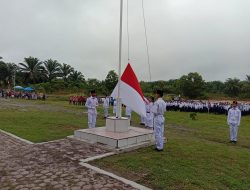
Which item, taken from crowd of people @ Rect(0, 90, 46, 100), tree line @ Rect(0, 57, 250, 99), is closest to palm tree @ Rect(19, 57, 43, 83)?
tree line @ Rect(0, 57, 250, 99)

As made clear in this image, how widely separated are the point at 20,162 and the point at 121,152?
2897mm

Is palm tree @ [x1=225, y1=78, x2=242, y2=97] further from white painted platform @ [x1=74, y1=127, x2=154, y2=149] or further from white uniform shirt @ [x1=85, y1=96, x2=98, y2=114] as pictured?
white painted platform @ [x1=74, y1=127, x2=154, y2=149]

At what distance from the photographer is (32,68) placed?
62688 millimetres

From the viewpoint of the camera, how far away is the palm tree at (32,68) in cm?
6192

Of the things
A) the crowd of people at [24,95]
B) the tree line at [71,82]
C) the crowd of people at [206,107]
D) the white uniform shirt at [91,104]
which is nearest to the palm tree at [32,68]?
the tree line at [71,82]

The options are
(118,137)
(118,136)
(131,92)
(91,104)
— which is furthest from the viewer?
(91,104)

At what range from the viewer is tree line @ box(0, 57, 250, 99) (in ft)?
176

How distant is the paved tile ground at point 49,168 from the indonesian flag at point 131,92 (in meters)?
2.18

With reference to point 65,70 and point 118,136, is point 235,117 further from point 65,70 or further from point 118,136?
point 65,70

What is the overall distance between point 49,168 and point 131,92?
4.64m

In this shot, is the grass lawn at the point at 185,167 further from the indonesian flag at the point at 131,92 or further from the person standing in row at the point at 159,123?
the indonesian flag at the point at 131,92

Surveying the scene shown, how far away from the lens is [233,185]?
6.20 m

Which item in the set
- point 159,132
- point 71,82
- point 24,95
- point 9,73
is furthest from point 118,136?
point 9,73

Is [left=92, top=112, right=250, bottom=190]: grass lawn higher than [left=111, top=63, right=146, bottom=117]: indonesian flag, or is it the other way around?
[left=111, top=63, right=146, bottom=117]: indonesian flag
